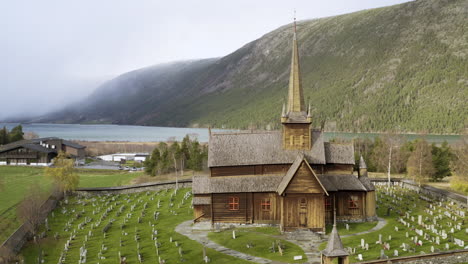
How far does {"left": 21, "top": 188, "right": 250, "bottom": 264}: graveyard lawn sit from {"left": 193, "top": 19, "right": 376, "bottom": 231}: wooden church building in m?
5.85

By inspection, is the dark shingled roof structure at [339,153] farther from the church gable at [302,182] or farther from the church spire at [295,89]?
the church gable at [302,182]

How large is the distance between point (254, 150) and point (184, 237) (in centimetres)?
1208

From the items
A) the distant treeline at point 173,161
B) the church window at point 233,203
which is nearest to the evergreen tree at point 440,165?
the distant treeline at point 173,161

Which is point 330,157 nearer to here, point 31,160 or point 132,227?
point 132,227

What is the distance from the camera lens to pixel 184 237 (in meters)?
37.0

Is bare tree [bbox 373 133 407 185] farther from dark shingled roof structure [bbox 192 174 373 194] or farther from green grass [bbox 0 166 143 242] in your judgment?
green grass [bbox 0 166 143 242]

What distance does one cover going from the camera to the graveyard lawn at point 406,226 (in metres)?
31.5

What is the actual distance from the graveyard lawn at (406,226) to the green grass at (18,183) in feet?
110

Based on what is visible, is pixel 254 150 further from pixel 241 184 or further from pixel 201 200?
pixel 201 200

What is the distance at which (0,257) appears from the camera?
29.7m

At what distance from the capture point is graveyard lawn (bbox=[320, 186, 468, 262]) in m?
31.5

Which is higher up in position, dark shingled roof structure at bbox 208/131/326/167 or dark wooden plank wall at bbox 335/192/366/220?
dark shingled roof structure at bbox 208/131/326/167

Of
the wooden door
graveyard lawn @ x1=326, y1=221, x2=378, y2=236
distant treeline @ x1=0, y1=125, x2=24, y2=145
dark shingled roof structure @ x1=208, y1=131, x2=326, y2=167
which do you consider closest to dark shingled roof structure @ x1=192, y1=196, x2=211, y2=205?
dark shingled roof structure @ x1=208, y1=131, x2=326, y2=167

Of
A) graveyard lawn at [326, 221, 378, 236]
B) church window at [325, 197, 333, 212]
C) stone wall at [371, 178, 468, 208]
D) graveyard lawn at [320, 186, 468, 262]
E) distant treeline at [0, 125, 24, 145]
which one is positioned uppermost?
distant treeline at [0, 125, 24, 145]
